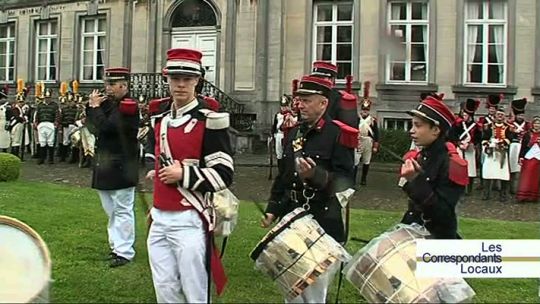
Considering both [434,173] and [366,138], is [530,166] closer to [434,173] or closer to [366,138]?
[366,138]

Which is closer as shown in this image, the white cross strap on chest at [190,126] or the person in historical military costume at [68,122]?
the white cross strap on chest at [190,126]

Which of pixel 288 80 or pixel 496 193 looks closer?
pixel 496 193

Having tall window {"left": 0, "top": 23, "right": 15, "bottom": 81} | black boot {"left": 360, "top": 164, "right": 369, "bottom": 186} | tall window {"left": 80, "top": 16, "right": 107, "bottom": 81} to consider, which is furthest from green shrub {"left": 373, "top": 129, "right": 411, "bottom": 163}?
tall window {"left": 0, "top": 23, "right": 15, "bottom": 81}

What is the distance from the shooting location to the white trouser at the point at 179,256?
4543mm

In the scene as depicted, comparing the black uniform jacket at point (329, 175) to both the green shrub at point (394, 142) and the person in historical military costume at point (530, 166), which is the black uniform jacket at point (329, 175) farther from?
the green shrub at point (394, 142)

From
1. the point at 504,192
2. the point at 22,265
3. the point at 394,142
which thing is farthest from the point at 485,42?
the point at 22,265

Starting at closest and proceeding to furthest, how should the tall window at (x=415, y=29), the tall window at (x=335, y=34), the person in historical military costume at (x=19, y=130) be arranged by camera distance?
the person in historical military costume at (x=19, y=130), the tall window at (x=415, y=29), the tall window at (x=335, y=34)

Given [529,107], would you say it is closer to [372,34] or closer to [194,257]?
[372,34]

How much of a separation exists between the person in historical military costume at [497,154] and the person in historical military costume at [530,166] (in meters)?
0.33

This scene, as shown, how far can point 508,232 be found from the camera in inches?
398

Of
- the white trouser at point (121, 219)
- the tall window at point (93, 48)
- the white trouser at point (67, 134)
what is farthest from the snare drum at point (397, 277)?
the tall window at point (93, 48)

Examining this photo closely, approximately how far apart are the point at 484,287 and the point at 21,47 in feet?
92.3

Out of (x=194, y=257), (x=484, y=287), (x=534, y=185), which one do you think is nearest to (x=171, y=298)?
(x=194, y=257)

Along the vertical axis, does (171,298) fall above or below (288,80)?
below
